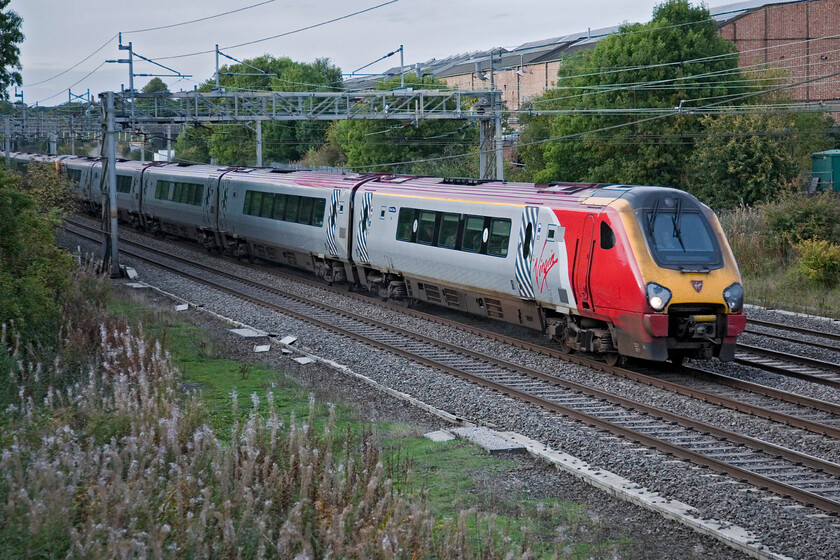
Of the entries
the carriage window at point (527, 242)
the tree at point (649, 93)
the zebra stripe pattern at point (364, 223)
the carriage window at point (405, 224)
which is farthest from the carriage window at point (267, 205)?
the tree at point (649, 93)

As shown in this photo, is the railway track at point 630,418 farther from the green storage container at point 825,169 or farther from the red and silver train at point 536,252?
the green storage container at point 825,169

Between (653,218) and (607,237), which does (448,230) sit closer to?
(607,237)

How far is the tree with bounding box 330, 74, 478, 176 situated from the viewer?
54.3 meters

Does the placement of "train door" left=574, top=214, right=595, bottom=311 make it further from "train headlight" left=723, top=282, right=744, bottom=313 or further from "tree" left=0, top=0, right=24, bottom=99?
"tree" left=0, top=0, right=24, bottom=99

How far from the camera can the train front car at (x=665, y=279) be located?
526 inches

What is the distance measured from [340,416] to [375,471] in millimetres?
3914

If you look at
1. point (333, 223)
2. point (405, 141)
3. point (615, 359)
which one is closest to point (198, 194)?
point (333, 223)

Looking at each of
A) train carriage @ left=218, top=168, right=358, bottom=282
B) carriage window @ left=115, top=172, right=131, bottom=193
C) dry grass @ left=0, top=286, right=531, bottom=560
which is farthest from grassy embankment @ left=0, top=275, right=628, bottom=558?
carriage window @ left=115, top=172, right=131, bottom=193

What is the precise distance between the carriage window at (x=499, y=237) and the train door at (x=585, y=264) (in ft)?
6.98

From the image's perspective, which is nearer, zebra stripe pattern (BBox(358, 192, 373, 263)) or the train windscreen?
the train windscreen

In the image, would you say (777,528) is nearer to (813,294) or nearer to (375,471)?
(375,471)

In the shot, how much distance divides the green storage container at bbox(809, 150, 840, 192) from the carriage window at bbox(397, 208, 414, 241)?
1102 inches

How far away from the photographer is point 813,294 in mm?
21734

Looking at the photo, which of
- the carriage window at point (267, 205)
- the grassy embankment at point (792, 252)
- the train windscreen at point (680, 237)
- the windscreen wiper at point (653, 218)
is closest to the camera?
the train windscreen at point (680, 237)
